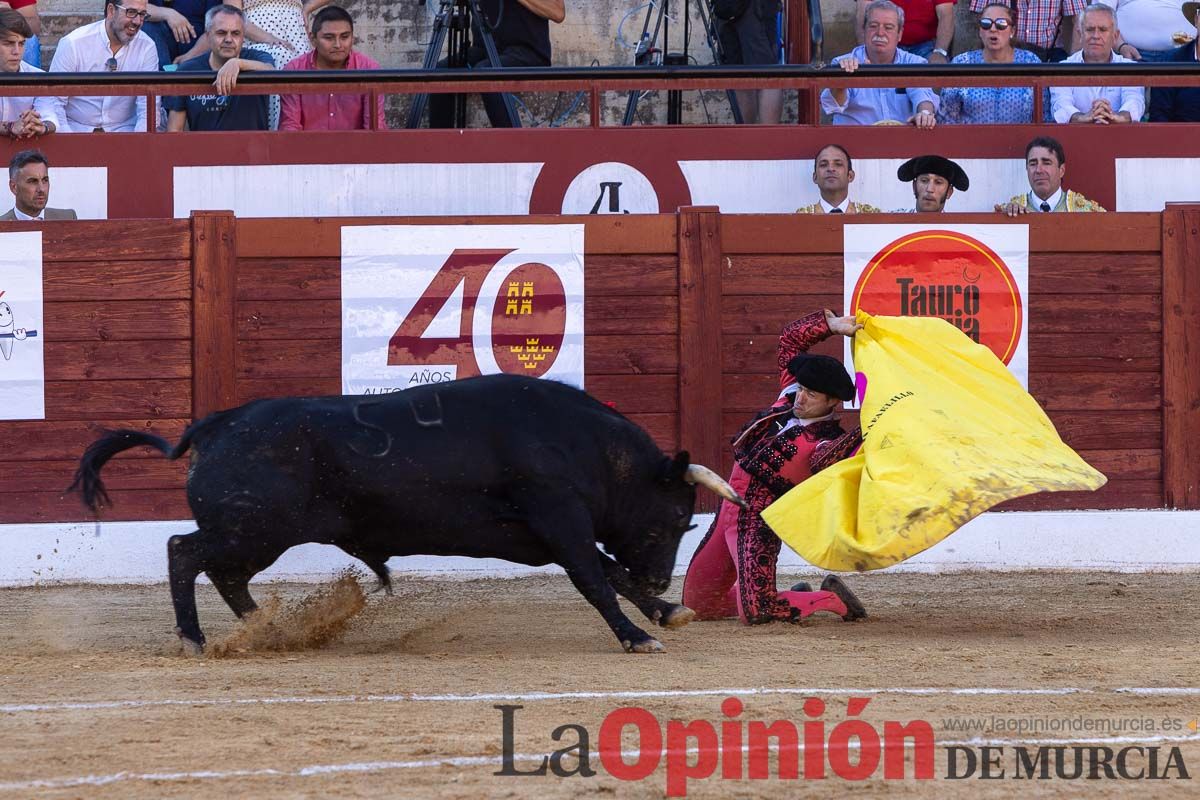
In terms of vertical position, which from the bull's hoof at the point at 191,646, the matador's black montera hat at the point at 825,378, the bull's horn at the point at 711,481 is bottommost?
the bull's hoof at the point at 191,646

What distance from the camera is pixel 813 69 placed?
8.48 meters

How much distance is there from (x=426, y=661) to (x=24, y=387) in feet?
12.3

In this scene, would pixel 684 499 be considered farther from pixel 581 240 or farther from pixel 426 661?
pixel 581 240

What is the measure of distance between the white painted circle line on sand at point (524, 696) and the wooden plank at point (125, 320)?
3.93 metres

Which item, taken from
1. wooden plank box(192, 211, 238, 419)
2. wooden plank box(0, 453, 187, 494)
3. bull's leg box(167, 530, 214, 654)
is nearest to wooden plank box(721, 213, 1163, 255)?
wooden plank box(192, 211, 238, 419)

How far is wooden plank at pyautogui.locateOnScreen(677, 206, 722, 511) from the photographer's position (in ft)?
27.3

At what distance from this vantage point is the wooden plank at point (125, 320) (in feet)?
27.0

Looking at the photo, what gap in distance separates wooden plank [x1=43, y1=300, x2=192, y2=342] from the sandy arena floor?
1.51 metres

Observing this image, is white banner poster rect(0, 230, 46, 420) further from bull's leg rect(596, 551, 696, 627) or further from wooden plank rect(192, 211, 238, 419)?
bull's leg rect(596, 551, 696, 627)

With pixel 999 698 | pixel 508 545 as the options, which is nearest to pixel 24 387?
pixel 508 545

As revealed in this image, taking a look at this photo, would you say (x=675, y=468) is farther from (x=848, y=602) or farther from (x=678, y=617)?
(x=848, y=602)

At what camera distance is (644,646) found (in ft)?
18.2

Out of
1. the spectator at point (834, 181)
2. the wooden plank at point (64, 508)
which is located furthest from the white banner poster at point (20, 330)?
the spectator at point (834, 181)

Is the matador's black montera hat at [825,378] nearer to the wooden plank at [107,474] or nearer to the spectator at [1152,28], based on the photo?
the wooden plank at [107,474]
